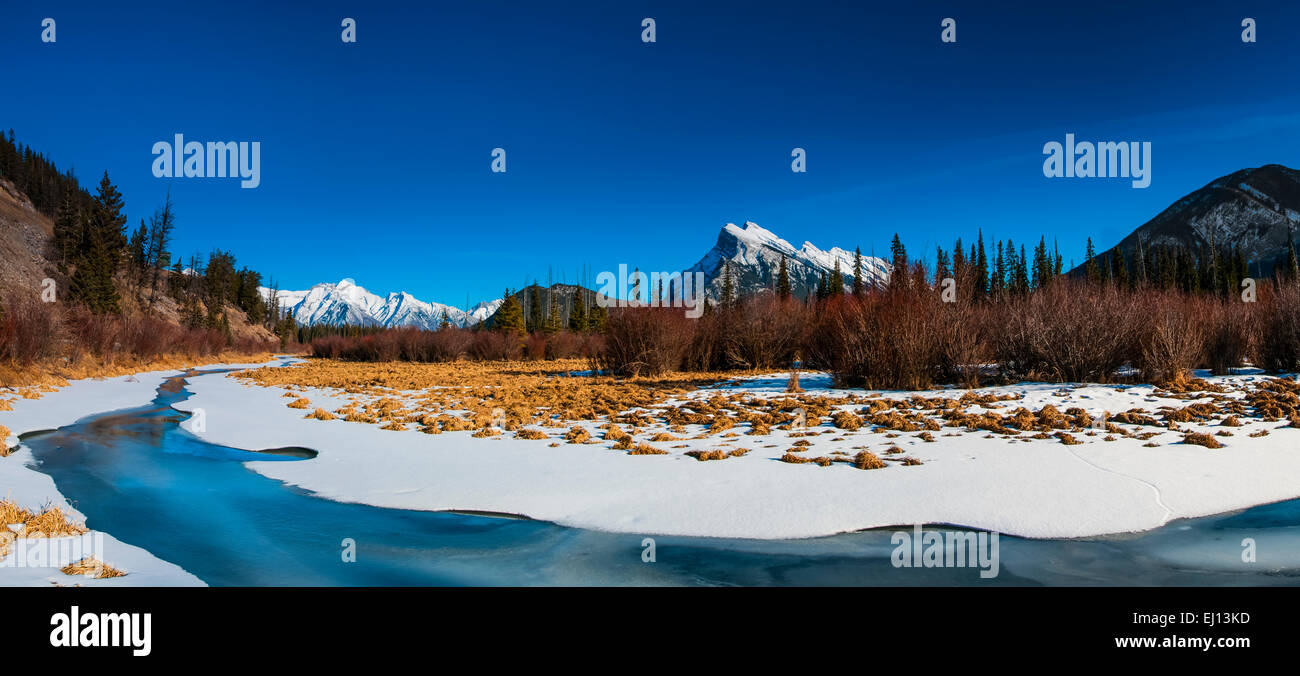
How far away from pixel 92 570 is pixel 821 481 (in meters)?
5.90

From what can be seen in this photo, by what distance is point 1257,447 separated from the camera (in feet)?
23.1

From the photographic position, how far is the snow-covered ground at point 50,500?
3740 millimetres

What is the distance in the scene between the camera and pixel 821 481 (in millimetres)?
6160

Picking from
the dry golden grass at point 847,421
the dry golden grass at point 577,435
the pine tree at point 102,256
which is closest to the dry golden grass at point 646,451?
Answer: the dry golden grass at point 577,435

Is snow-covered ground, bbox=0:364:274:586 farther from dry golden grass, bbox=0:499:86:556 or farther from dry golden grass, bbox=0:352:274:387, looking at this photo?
dry golden grass, bbox=0:352:274:387

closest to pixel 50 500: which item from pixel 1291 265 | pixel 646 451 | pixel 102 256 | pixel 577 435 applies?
pixel 577 435

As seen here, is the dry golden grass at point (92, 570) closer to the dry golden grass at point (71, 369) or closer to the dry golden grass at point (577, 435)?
the dry golden grass at point (577, 435)

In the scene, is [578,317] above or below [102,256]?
below

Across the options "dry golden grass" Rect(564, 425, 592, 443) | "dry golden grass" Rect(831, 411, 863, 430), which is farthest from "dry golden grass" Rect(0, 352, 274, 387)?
"dry golden grass" Rect(831, 411, 863, 430)

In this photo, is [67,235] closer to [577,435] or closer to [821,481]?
[577,435]

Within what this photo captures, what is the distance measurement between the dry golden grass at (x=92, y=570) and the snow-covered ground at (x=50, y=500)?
45mm

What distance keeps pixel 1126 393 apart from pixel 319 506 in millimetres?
12853
